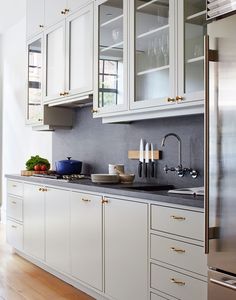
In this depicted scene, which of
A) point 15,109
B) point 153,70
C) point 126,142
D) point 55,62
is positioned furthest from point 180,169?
point 15,109

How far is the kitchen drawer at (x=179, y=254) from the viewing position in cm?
220

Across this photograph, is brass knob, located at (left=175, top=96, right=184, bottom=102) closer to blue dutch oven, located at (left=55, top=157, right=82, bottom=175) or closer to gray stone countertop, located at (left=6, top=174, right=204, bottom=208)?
gray stone countertop, located at (left=6, top=174, right=204, bottom=208)

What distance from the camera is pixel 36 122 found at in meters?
4.59

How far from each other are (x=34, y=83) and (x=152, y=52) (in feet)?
6.52

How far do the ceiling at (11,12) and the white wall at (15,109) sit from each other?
0.09 meters

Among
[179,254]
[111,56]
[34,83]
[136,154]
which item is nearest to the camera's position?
[179,254]

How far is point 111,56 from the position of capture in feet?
11.0

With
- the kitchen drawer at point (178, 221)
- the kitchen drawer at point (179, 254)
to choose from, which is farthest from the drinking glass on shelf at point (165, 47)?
the kitchen drawer at point (179, 254)

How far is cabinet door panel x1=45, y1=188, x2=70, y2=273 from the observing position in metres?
3.51

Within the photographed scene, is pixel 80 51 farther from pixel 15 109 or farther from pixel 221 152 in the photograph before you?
pixel 15 109

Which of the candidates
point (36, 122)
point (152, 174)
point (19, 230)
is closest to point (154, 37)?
point (152, 174)

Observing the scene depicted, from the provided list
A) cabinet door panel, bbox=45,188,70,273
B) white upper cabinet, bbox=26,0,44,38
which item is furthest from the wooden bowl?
white upper cabinet, bbox=26,0,44,38

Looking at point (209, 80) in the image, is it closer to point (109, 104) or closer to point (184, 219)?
point (184, 219)

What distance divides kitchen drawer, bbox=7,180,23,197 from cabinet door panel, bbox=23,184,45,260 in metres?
0.14
